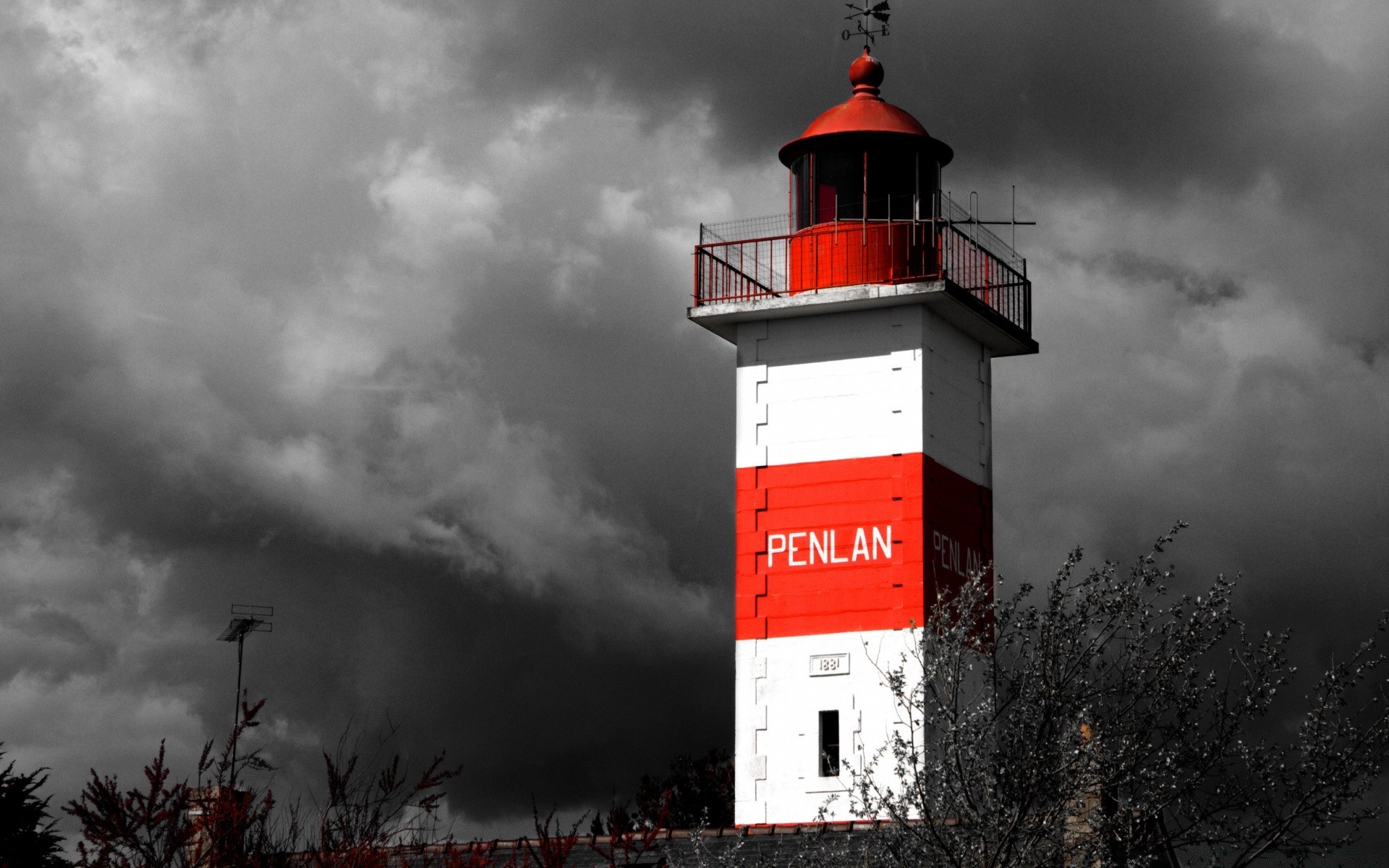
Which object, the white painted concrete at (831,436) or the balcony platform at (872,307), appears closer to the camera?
the white painted concrete at (831,436)

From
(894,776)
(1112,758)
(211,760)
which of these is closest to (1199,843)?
(1112,758)

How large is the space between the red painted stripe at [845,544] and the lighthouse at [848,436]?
2 centimetres

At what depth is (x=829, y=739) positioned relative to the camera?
1009 inches

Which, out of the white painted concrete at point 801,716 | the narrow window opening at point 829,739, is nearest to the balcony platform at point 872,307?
the white painted concrete at point 801,716

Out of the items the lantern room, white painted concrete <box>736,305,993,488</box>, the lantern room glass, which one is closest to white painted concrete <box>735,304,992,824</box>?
white painted concrete <box>736,305,993,488</box>

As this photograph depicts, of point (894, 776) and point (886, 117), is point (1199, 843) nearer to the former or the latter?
point (894, 776)

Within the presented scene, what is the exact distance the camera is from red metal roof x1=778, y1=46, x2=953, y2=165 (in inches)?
1088

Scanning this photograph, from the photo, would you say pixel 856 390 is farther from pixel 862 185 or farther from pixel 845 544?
pixel 862 185

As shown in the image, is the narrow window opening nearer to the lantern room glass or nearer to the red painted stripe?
the red painted stripe

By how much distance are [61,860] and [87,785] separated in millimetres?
8742

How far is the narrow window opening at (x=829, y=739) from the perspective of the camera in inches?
1008

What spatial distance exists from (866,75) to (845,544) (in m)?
6.41

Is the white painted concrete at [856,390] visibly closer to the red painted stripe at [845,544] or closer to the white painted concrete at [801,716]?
the red painted stripe at [845,544]

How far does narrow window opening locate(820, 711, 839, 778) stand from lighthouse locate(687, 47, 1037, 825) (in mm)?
19
